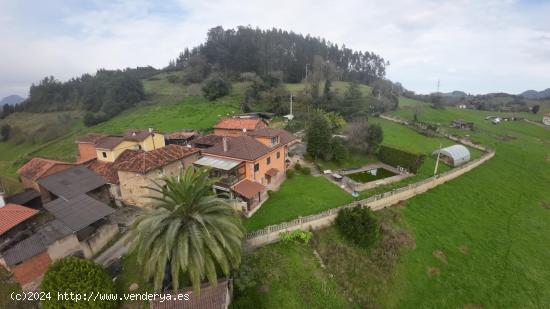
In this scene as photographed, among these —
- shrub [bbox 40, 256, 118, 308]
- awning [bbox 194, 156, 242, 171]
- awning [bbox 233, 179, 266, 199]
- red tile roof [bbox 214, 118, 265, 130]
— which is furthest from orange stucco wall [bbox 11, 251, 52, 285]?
red tile roof [bbox 214, 118, 265, 130]

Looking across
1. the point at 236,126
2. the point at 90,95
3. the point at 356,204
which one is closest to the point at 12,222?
the point at 236,126

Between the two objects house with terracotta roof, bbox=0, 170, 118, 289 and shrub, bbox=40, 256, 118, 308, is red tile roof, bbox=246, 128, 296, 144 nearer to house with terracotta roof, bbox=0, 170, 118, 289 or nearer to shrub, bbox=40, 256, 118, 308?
house with terracotta roof, bbox=0, 170, 118, 289

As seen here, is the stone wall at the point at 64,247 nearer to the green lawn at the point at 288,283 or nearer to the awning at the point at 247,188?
the green lawn at the point at 288,283

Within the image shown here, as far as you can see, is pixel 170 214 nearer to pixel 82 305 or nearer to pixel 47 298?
pixel 82 305

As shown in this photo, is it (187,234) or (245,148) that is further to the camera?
(245,148)

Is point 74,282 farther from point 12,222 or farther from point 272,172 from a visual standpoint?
point 272,172

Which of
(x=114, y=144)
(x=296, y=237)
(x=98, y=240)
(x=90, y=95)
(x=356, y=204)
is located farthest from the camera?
(x=90, y=95)

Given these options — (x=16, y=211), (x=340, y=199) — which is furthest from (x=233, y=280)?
(x=16, y=211)
